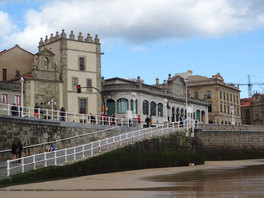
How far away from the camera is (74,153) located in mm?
27688

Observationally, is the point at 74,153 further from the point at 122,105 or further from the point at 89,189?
the point at 122,105

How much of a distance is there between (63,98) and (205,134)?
16.7 m

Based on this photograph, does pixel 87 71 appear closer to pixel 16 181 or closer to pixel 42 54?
pixel 42 54

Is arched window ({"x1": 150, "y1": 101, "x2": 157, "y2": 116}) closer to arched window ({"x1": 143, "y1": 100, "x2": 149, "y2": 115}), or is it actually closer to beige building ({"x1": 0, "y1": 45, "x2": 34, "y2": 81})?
arched window ({"x1": 143, "y1": 100, "x2": 149, "y2": 115})

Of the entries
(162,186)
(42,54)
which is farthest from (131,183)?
(42,54)

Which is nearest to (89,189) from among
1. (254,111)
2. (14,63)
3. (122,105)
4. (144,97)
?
(14,63)

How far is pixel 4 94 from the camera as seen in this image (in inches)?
1980

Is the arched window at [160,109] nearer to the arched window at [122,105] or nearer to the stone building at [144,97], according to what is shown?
the stone building at [144,97]

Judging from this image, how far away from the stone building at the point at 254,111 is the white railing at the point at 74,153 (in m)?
70.3

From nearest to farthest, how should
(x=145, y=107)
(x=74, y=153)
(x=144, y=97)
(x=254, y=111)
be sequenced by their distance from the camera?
(x=74, y=153)
(x=144, y=97)
(x=145, y=107)
(x=254, y=111)

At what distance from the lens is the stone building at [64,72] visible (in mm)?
52688

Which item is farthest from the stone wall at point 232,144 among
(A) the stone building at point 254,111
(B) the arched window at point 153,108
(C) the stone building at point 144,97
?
(A) the stone building at point 254,111

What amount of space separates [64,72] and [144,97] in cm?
1341

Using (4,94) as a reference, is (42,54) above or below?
above
